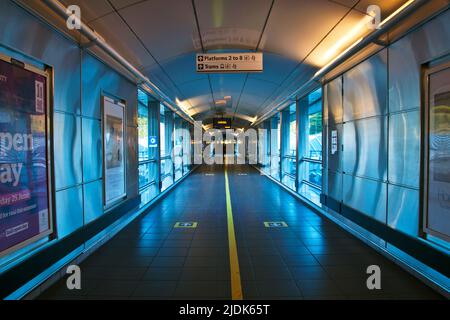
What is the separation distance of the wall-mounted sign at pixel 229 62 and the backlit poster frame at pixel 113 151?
1809 millimetres

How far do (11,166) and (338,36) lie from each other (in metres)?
Answer: 5.29

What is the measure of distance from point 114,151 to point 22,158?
98.0 inches

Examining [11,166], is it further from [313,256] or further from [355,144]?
[355,144]

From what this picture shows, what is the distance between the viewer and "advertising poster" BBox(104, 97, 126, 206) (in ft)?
16.8

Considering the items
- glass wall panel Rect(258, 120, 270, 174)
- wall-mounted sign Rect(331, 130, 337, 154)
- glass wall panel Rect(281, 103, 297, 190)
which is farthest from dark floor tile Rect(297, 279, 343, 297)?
glass wall panel Rect(258, 120, 270, 174)

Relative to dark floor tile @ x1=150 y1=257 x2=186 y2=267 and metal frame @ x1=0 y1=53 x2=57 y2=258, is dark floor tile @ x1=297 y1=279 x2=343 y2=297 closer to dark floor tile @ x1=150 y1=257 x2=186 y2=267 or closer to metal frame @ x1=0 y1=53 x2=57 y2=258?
dark floor tile @ x1=150 y1=257 x2=186 y2=267

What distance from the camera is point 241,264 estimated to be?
3.86 meters

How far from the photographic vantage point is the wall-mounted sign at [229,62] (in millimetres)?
5781

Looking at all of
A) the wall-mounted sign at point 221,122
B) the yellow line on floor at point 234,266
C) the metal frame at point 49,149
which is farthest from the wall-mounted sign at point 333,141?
the wall-mounted sign at point 221,122

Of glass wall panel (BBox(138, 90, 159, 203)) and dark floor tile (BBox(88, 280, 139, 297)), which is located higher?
glass wall panel (BBox(138, 90, 159, 203))

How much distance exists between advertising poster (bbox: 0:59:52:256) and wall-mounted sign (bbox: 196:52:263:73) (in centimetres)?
311

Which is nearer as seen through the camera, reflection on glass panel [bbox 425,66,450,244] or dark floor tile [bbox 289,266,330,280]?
reflection on glass panel [bbox 425,66,450,244]

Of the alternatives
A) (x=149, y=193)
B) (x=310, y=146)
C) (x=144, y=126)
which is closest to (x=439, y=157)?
(x=310, y=146)

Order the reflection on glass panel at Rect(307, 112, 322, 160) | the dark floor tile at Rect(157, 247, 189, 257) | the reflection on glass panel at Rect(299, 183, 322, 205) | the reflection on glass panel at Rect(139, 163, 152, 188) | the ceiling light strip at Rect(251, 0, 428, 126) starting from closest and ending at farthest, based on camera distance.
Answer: the ceiling light strip at Rect(251, 0, 428, 126)
the dark floor tile at Rect(157, 247, 189, 257)
the reflection on glass panel at Rect(299, 183, 322, 205)
the reflection on glass panel at Rect(139, 163, 152, 188)
the reflection on glass panel at Rect(307, 112, 322, 160)
